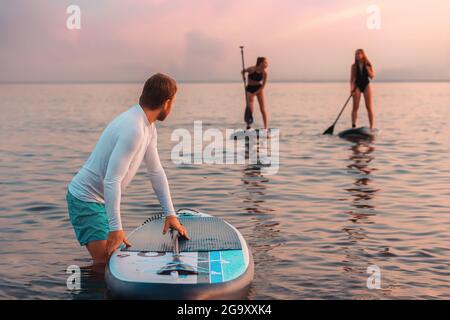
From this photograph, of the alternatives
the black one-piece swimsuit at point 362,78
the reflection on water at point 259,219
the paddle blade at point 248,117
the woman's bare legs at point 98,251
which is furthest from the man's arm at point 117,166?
the paddle blade at point 248,117

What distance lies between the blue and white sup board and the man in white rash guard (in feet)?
0.60

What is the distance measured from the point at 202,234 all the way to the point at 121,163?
132 centimetres

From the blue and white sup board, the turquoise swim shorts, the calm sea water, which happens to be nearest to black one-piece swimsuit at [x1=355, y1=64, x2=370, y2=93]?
the calm sea water

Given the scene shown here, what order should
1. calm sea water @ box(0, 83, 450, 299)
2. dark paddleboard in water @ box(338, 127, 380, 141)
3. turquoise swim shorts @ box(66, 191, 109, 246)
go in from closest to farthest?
turquoise swim shorts @ box(66, 191, 109, 246), calm sea water @ box(0, 83, 450, 299), dark paddleboard in water @ box(338, 127, 380, 141)

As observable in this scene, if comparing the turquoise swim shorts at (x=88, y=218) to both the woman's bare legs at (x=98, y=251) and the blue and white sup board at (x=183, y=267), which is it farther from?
the blue and white sup board at (x=183, y=267)

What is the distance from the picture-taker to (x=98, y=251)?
5902mm

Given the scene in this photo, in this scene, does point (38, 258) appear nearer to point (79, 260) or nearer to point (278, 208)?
point (79, 260)

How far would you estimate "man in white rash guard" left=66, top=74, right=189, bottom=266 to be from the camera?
17.1ft

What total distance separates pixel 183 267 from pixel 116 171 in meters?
0.90

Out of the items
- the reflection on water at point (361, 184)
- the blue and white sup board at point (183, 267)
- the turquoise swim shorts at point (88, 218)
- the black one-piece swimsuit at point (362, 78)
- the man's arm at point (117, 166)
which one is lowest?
the reflection on water at point (361, 184)

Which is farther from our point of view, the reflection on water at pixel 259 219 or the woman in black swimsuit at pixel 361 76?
the woman in black swimsuit at pixel 361 76

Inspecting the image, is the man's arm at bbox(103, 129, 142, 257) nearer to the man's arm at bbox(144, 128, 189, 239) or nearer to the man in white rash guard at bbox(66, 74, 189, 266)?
the man in white rash guard at bbox(66, 74, 189, 266)

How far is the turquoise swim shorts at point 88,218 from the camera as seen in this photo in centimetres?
571

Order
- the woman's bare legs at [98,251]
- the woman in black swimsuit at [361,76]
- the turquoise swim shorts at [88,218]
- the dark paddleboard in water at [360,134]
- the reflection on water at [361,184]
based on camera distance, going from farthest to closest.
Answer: the dark paddleboard in water at [360,134] → the woman in black swimsuit at [361,76] → the reflection on water at [361,184] → the woman's bare legs at [98,251] → the turquoise swim shorts at [88,218]
